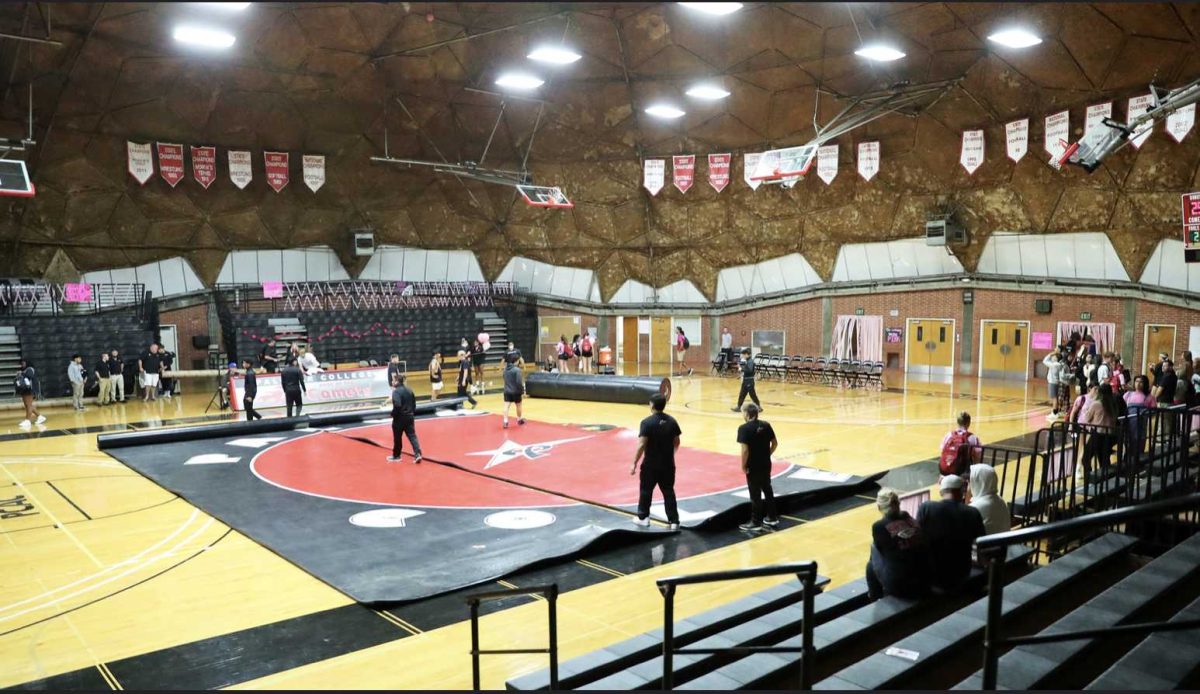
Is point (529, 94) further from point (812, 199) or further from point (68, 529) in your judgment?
point (68, 529)

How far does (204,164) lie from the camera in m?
29.1

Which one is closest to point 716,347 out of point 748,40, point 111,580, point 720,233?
point 720,233

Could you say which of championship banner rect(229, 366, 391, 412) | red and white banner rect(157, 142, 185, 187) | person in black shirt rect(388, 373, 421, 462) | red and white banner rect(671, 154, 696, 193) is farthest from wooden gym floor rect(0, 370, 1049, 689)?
red and white banner rect(671, 154, 696, 193)

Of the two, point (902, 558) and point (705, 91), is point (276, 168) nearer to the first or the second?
point (705, 91)

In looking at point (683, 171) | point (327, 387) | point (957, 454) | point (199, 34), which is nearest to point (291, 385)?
point (327, 387)

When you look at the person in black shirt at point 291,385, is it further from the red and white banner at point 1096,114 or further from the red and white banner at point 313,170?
the red and white banner at point 1096,114

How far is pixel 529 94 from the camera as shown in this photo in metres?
30.4

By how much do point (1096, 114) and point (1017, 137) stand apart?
6.90 ft

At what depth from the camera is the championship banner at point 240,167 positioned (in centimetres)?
2950

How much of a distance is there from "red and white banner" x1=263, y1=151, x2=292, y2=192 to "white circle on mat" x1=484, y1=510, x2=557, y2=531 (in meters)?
24.0

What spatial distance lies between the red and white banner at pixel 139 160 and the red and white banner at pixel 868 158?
2464 cm

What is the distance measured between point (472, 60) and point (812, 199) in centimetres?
1346

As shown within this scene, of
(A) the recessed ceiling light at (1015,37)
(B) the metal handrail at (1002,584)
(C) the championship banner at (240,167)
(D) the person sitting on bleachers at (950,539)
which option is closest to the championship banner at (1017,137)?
(A) the recessed ceiling light at (1015,37)

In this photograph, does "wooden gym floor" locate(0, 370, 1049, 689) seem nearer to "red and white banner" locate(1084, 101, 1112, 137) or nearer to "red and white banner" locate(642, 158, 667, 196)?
"red and white banner" locate(1084, 101, 1112, 137)
